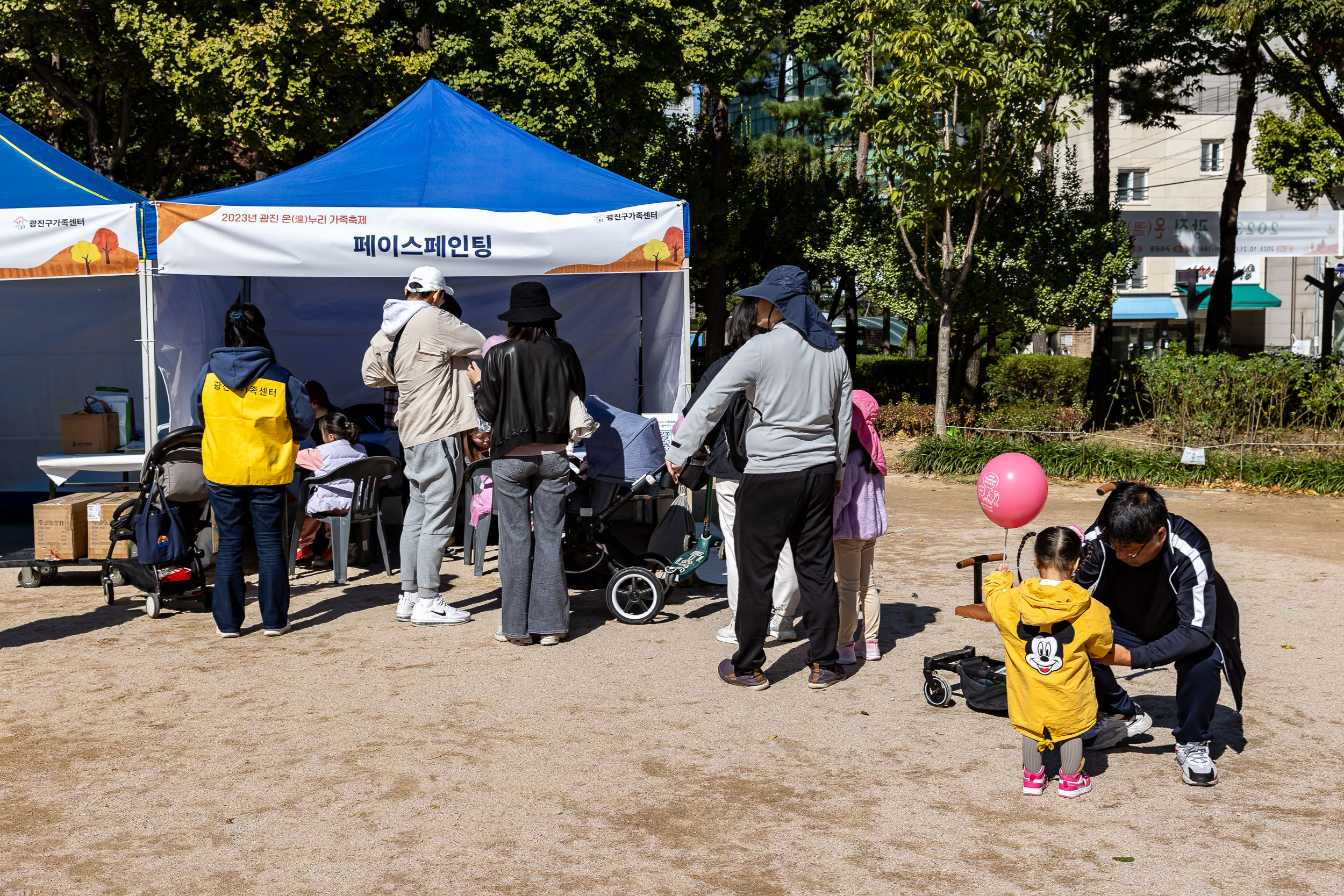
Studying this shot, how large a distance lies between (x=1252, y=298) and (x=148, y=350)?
3521 cm

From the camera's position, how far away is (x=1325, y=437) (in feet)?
41.0

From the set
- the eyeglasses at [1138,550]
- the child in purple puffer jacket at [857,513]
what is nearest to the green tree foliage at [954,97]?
the child in purple puffer jacket at [857,513]

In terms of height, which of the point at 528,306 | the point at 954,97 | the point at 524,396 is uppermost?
the point at 954,97

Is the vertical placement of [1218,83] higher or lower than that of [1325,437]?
higher

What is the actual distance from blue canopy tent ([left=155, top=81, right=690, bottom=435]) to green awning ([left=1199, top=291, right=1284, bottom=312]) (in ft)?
101

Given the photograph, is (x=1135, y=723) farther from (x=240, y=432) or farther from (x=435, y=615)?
(x=240, y=432)

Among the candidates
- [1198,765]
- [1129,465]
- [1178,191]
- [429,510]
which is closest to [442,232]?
[429,510]

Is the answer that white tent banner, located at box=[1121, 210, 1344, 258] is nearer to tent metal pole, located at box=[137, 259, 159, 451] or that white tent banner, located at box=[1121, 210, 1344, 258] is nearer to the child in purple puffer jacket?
the child in purple puffer jacket

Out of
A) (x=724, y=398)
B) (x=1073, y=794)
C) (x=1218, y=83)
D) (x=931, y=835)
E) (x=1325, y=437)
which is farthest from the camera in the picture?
(x=1218, y=83)

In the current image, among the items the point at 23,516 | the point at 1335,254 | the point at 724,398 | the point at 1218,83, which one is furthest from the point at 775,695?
the point at 1218,83

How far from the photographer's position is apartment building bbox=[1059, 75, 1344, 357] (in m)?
39.3

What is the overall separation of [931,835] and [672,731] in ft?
4.30

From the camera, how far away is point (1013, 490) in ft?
16.7

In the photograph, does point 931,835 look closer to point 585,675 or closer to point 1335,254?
point 585,675
